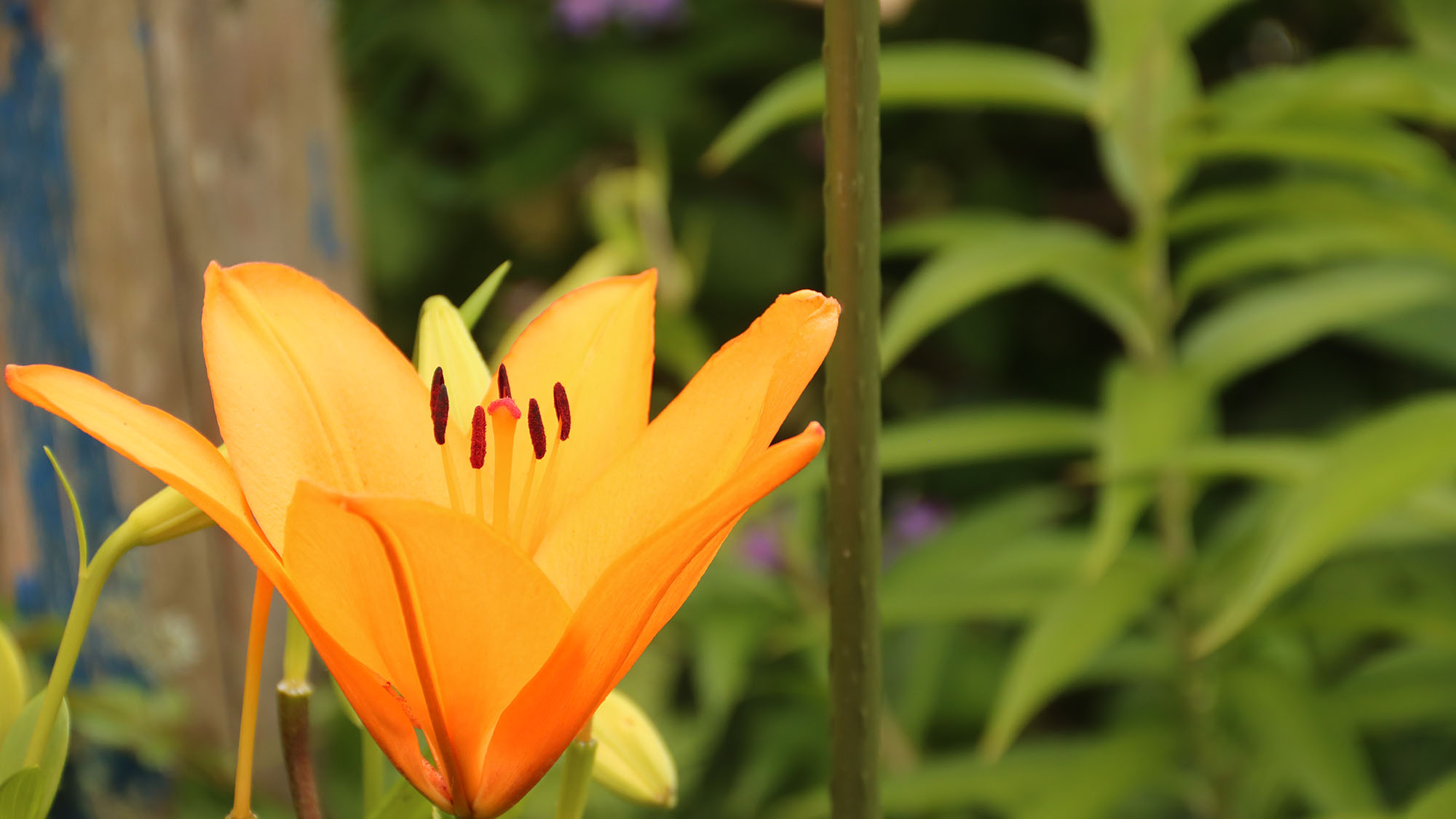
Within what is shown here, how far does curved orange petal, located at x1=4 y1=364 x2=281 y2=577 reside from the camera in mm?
126

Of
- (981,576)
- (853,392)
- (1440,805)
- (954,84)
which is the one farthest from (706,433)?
(981,576)

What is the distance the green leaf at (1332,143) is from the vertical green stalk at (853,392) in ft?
1.58

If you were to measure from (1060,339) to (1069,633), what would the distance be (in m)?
0.82

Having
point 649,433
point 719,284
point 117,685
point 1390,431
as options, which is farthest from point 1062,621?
point 719,284

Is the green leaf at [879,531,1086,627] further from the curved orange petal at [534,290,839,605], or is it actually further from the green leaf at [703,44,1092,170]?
the curved orange petal at [534,290,839,605]

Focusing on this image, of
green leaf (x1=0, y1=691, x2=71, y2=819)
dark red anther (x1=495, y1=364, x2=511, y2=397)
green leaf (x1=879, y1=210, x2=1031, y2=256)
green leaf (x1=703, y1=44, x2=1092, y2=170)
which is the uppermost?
green leaf (x1=703, y1=44, x2=1092, y2=170)

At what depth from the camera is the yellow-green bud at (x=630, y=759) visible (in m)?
0.19

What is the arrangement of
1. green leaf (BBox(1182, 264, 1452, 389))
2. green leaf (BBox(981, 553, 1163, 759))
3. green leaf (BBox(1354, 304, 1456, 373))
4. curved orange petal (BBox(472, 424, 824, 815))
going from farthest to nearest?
green leaf (BBox(1354, 304, 1456, 373)) < green leaf (BBox(1182, 264, 1452, 389)) < green leaf (BBox(981, 553, 1163, 759)) < curved orange petal (BBox(472, 424, 824, 815))

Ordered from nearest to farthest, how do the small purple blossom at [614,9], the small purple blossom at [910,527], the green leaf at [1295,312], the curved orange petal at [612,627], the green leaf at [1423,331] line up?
the curved orange petal at [612,627] → the green leaf at [1295,312] → the green leaf at [1423,331] → the small purple blossom at [910,527] → the small purple blossom at [614,9]

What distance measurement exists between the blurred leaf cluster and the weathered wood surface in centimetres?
22

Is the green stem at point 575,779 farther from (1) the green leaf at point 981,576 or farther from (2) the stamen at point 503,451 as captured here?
(1) the green leaf at point 981,576

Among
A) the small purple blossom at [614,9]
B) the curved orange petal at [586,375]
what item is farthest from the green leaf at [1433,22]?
the curved orange petal at [586,375]

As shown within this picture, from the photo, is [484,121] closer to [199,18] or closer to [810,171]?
[810,171]

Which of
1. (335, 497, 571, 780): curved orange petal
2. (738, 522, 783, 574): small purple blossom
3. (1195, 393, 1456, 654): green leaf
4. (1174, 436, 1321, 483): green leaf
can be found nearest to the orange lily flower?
(335, 497, 571, 780): curved orange petal
